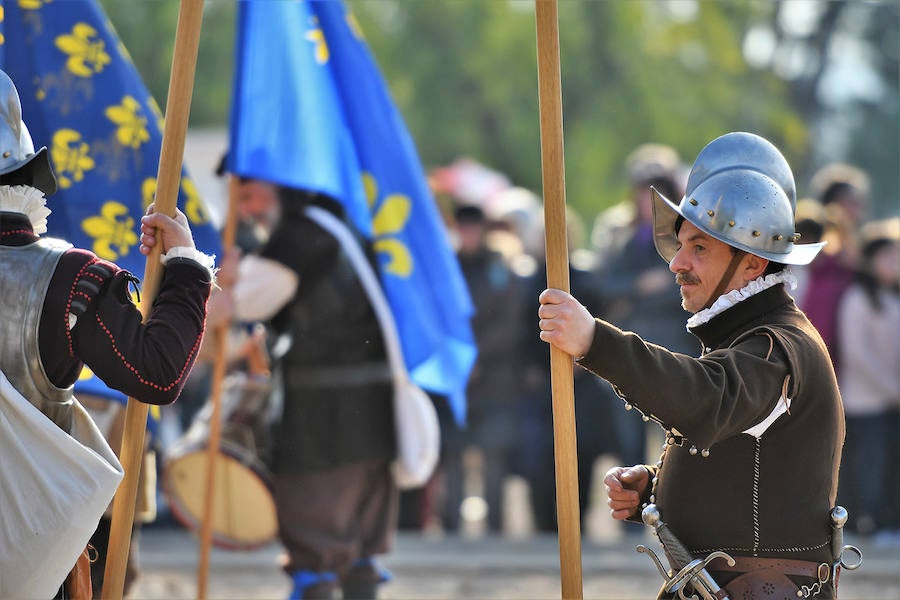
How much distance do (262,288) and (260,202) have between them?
48 cm

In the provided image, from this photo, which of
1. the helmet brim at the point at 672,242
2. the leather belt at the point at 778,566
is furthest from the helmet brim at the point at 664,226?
the leather belt at the point at 778,566

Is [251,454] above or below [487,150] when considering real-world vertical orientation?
below

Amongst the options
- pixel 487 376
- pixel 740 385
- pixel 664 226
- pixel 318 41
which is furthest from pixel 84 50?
pixel 487 376

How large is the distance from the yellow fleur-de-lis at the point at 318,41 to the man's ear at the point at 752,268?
3.46 m

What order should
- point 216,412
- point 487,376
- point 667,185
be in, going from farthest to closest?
1. point 487,376
2. point 667,185
3. point 216,412

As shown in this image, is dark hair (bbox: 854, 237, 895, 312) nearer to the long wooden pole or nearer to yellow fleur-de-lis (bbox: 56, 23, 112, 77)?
yellow fleur-de-lis (bbox: 56, 23, 112, 77)

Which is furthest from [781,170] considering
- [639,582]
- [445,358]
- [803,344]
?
[639,582]

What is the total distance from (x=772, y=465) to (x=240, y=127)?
3.81 metres

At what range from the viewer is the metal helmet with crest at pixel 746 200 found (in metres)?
3.77

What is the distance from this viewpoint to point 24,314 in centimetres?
350

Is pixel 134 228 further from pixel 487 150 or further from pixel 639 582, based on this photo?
pixel 487 150

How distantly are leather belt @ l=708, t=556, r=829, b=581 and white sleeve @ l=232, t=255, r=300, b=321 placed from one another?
3.46 meters

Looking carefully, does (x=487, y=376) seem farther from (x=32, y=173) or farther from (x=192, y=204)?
(x=32, y=173)

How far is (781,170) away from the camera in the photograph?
12.8 feet
